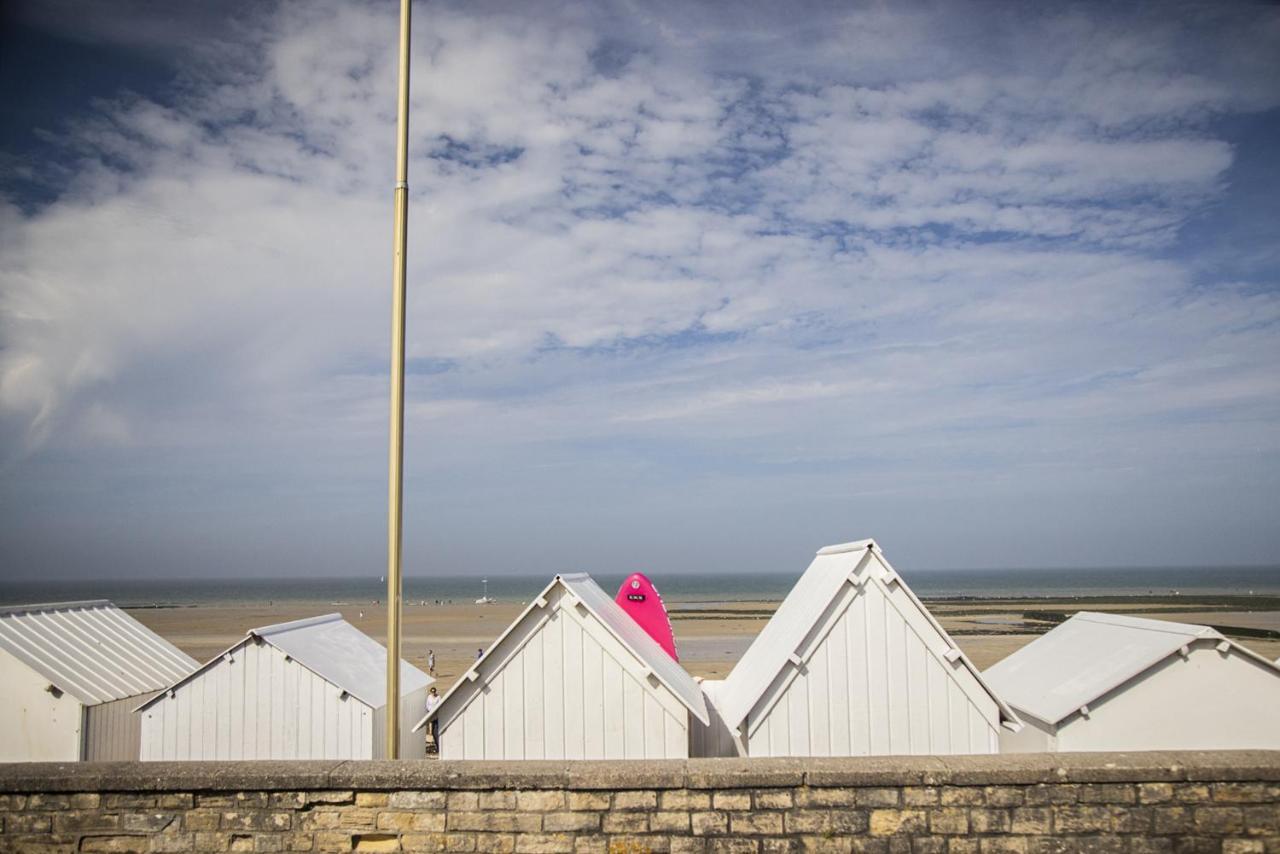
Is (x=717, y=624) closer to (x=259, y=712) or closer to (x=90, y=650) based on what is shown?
(x=90, y=650)

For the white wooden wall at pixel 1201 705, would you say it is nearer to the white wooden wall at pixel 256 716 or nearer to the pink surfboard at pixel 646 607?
the pink surfboard at pixel 646 607

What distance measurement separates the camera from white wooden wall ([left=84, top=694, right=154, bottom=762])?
42.8ft

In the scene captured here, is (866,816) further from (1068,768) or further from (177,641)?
(177,641)

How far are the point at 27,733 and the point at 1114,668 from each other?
14.5m

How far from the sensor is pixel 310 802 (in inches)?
259

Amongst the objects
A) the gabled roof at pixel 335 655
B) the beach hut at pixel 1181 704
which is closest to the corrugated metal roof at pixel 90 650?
the gabled roof at pixel 335 655

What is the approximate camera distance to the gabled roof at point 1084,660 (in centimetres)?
1184

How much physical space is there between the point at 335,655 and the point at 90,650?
4266mm

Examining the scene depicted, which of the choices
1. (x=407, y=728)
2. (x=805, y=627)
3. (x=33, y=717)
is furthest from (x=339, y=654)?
(x=805, y=627)

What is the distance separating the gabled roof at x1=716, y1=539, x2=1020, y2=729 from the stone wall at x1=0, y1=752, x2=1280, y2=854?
3581 millimetres

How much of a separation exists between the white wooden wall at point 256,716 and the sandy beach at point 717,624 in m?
22.7

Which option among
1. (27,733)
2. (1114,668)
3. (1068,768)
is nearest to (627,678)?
(1068,768)

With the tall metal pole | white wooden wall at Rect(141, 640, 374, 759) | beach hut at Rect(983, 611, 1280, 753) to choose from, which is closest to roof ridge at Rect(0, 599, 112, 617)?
white wooden wall at Rect(141, 640, 374, 759)

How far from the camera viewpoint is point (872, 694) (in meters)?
10.7
